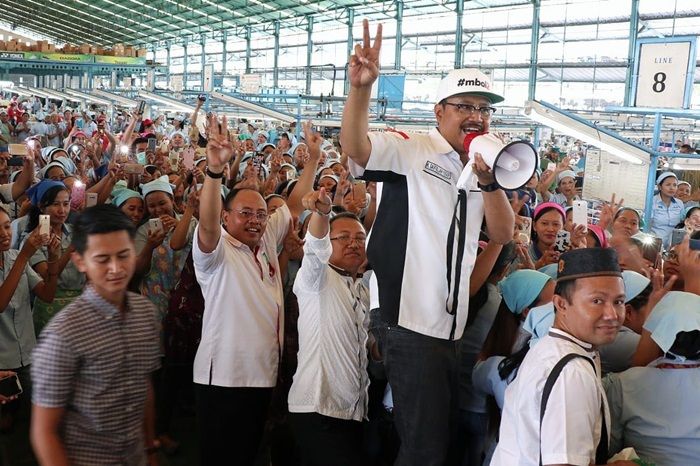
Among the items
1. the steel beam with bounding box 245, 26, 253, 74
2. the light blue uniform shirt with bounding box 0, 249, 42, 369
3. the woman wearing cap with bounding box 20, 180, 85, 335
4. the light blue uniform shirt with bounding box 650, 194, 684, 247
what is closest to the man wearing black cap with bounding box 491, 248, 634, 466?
the woman wearing cap with bounding box 20, 180, 85, 335

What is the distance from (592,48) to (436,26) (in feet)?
19.1

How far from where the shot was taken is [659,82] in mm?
5895

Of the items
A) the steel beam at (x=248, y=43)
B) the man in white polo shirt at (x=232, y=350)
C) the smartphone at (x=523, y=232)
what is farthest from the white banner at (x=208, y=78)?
the steel beam at (x=248, y=43)

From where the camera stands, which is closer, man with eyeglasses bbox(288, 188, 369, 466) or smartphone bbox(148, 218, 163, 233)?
man with eyeglasses bbox(288, 188, 369, 466)

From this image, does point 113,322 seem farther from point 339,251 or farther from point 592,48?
point 592,48

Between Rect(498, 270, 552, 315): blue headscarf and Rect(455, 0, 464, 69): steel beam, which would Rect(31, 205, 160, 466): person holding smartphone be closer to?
Rect(498, 270, 552, 315): blue headscarf

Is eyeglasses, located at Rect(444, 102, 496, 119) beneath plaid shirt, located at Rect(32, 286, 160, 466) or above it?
above

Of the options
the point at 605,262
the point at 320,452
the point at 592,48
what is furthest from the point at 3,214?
the point at 592,48

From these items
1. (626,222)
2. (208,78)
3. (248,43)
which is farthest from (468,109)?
(248,43)

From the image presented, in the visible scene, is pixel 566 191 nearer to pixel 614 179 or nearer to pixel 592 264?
pixel 614 179

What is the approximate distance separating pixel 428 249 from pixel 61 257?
100.0 inches

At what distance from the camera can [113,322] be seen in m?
2.12

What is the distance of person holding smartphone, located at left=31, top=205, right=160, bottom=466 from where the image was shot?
1955 millimetres

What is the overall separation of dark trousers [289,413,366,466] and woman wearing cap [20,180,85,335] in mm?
1724
